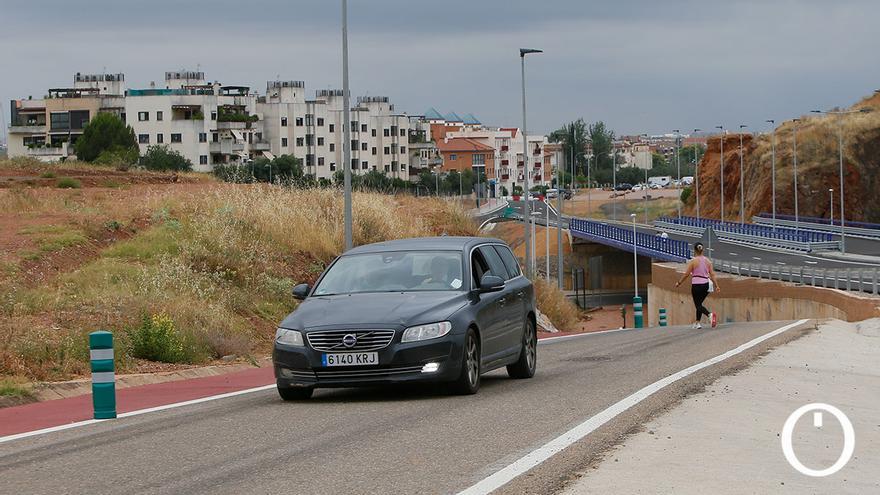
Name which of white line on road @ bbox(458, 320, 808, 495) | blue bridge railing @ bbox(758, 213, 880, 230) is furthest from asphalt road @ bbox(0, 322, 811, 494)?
blue bridge railing @ bbox(758, 213, 880, 230)

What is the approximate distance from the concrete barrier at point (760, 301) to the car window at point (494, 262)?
24.8 meters

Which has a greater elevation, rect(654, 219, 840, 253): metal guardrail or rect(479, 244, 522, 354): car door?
rect(479, 244, 522, 354): car door

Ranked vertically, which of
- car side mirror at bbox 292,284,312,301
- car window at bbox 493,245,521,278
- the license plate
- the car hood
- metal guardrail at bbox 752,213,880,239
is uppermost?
car window at bbox 493,245,521,278

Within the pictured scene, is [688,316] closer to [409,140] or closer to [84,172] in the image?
[84,172]

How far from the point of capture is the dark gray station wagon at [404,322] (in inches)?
500

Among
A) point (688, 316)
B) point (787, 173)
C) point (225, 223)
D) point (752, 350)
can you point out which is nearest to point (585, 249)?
point (787, 173)

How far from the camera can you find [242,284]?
25484 mm

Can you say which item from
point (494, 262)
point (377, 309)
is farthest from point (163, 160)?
point (377, 309)

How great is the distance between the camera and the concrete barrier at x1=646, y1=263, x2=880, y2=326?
4367cm

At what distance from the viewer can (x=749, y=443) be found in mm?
9672

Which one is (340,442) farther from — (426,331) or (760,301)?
(760,301)

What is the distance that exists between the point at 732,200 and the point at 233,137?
53382mm

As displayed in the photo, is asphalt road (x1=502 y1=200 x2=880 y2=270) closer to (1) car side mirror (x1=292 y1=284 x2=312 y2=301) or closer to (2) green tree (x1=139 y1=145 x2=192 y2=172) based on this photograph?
(2) green tree (x1=139 y1=145 x2=192 y2=172)

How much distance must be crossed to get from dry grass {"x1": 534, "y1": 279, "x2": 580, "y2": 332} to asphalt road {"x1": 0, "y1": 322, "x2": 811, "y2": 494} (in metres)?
27.5
